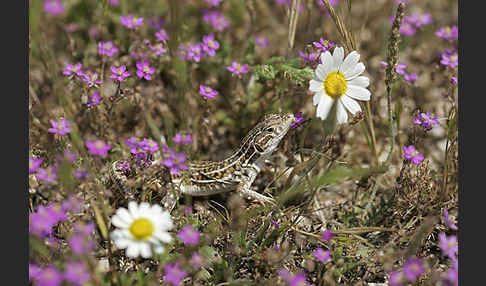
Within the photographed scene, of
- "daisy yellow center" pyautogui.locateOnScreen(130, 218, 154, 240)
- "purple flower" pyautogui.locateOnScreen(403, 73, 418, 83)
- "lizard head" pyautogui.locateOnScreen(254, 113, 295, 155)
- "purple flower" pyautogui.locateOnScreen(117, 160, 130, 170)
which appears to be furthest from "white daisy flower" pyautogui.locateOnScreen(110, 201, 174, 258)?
"purple flower" pyautogui.locateOnScreen(403, 73, 418, 83)

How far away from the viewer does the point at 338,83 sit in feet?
12.9

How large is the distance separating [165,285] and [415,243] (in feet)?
6.35

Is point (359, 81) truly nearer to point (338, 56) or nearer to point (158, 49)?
point (338, 56)

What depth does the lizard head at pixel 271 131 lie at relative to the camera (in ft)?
14.9

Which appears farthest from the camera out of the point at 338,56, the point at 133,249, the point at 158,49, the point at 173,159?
the point at 158,49

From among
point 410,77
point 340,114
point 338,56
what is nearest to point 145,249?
point 340,114

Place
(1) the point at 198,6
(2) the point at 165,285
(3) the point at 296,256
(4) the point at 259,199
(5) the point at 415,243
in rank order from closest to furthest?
(5) the point at 415,243 < (2) the point at 165,285 < (3) the point at 296,256 < (4) the point at 259,199 < (1) the point at 198,6

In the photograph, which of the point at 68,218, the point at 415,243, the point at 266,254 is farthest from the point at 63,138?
the point at 415,243

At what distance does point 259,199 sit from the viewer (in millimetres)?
4566

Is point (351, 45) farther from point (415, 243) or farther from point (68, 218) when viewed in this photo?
point (68, 218)

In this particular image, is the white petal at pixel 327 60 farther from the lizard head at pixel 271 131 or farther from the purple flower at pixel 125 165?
the purple flower at pixel 125 165

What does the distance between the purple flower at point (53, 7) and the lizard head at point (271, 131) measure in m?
3.68

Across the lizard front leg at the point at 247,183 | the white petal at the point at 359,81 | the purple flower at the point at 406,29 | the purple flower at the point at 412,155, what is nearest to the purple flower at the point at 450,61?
the purple flower at the point at 406,29

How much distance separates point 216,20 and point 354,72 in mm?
2737
